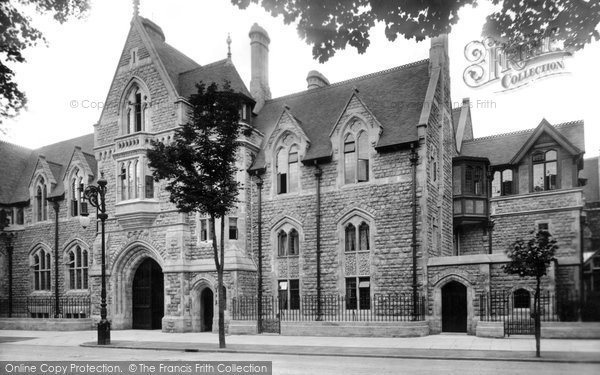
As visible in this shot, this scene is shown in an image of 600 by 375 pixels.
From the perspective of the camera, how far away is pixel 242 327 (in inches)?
862

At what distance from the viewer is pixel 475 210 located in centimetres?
2556

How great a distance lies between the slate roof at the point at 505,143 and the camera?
24234 mm

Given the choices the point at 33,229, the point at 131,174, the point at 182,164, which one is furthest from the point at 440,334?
the point at 33,229

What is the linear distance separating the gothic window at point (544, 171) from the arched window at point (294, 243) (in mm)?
10923

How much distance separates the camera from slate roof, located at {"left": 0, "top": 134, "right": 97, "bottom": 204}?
3269cm

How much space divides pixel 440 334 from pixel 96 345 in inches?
493

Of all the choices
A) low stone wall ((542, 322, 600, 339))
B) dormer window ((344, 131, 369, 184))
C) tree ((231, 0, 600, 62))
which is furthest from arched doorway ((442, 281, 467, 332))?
tree ((231, 0, 600, 62))

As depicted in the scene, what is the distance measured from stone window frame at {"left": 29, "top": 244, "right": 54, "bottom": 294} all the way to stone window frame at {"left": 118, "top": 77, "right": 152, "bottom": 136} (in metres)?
10.0

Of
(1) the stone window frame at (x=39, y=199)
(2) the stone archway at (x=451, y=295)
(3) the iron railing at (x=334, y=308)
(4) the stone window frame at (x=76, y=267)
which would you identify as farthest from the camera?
(1) the stone window frame at (x=39, y=199)

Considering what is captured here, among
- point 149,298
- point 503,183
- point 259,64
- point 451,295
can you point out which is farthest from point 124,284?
point 503,183

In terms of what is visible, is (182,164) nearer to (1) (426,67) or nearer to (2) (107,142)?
(2) (107,142)

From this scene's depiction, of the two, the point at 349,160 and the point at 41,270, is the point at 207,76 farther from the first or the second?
the point at 41,270

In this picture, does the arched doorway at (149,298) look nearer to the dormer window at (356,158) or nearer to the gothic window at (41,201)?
the gothic window at (41,201)

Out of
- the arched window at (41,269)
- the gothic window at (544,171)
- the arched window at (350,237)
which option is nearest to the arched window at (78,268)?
the arched window at (41,269)
